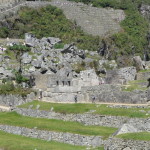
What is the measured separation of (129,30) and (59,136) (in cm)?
7932

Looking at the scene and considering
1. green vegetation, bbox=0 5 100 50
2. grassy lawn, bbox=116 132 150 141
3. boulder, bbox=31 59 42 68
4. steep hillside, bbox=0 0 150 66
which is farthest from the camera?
steep hillside, bbox=0 0 150 66

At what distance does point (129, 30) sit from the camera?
10844 centimetres

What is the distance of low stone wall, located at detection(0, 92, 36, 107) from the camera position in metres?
46.5

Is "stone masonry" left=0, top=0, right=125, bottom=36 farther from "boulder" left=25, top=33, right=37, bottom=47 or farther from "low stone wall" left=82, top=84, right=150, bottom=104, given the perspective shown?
"low stone wall" left=82, top=84, right=150, bottom=104

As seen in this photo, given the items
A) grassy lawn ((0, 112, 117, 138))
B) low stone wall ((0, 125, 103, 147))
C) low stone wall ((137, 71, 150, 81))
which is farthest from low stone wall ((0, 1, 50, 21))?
low stone wall ((0, 125, 103, 147))

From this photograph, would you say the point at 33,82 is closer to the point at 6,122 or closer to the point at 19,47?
the point at 6,122

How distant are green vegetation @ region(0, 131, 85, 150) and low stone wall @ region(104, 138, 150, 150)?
346cm

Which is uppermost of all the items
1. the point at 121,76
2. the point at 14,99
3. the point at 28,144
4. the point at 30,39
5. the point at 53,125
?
the point at 30,39

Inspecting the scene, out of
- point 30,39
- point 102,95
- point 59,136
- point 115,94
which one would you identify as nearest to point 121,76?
point 102,95

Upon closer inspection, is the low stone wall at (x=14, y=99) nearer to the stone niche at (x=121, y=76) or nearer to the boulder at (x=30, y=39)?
the stone niche at (x=121, y=76)

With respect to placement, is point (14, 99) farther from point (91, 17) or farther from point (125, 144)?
point (91, 17)

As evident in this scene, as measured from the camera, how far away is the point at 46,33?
302ft

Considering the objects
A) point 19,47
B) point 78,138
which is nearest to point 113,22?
point 19,47

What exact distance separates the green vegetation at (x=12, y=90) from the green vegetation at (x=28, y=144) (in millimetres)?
14462
